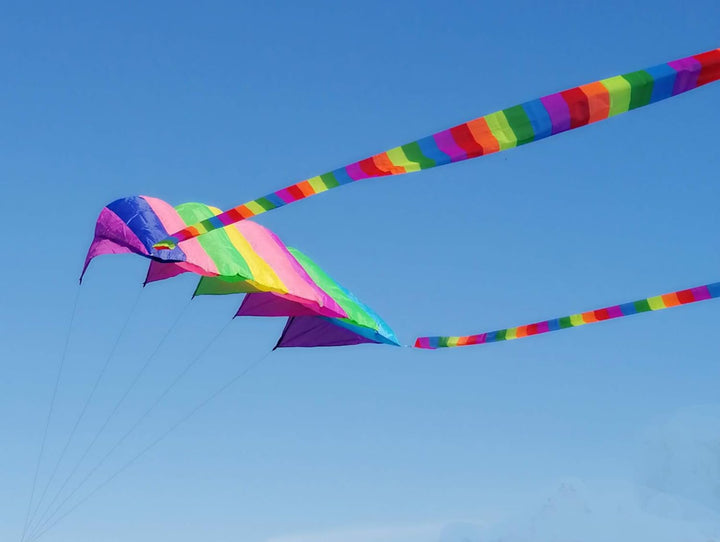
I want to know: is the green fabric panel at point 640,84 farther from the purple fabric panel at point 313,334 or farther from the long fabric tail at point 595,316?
the purple fabric panel at point 313,334

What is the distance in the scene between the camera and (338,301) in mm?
12570

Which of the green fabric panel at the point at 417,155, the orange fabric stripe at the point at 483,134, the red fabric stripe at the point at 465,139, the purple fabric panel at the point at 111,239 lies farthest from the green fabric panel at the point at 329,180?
the purple fabric panel at the point at 111,239

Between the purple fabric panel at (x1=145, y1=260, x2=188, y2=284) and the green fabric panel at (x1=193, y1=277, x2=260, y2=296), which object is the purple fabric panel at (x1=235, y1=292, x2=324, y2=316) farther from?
the purple fabric panel at (x1=145, y1=260, x2=188, y2=284)

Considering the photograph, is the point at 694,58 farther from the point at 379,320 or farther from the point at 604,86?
the point at 379,320

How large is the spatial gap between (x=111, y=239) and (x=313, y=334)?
4160mm

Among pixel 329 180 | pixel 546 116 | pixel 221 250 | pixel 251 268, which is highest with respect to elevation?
pixel 221 250

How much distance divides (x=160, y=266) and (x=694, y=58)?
29.0 feet

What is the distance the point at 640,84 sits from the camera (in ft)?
17.2

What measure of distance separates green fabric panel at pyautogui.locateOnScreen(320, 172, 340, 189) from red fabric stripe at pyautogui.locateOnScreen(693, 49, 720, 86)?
7.91 ft

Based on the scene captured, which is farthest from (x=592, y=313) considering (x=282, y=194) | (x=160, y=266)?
(x=160, y=266)

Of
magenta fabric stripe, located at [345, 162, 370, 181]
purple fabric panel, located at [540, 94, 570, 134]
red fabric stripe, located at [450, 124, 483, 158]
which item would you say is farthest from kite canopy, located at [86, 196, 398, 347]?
purple fabric panel, located at [540, 94, 570, 134]

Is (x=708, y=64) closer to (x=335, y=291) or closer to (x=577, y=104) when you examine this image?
(x=577, y=104)

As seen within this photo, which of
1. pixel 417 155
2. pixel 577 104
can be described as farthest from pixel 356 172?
pixel 577 104

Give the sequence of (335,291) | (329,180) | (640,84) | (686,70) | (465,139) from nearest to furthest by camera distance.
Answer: (686,70), (640,84), (465,139), (329,180), (335,291)
